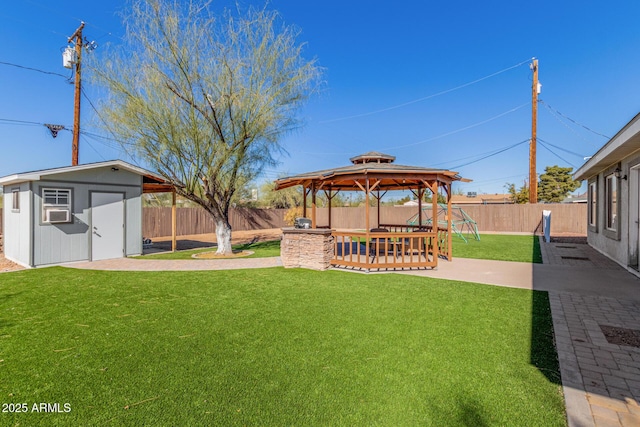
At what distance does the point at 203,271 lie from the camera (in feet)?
25.5

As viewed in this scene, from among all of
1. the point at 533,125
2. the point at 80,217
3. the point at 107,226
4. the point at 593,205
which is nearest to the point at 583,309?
the point at 593,205

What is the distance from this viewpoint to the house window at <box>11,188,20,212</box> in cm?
873

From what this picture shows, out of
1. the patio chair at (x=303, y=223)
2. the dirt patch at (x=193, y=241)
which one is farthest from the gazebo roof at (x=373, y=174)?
the dirt patch at (x=193, y=241)

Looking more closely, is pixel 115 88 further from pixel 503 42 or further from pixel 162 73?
pixel 503 42

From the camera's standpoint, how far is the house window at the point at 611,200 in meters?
8.24

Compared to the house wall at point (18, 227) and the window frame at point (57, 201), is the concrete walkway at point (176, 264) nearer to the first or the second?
the house wall at point (18, 227)

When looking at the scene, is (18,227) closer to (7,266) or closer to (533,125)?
(7,266)

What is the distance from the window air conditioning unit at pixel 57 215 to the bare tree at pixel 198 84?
2549mm

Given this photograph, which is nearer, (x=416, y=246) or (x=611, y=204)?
(x=611, y=204)

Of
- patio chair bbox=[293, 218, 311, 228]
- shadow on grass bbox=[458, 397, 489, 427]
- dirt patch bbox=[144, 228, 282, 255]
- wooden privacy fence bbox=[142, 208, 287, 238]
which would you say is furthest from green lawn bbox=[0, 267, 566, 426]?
wooden privacy fence bbox=[142, 208, 287, 238]

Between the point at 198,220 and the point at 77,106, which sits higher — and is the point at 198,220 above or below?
below

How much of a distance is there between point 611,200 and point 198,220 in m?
19.5

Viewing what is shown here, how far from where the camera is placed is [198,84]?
8828 millimetres

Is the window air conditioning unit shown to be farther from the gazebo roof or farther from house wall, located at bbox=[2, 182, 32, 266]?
the gazebo roof
